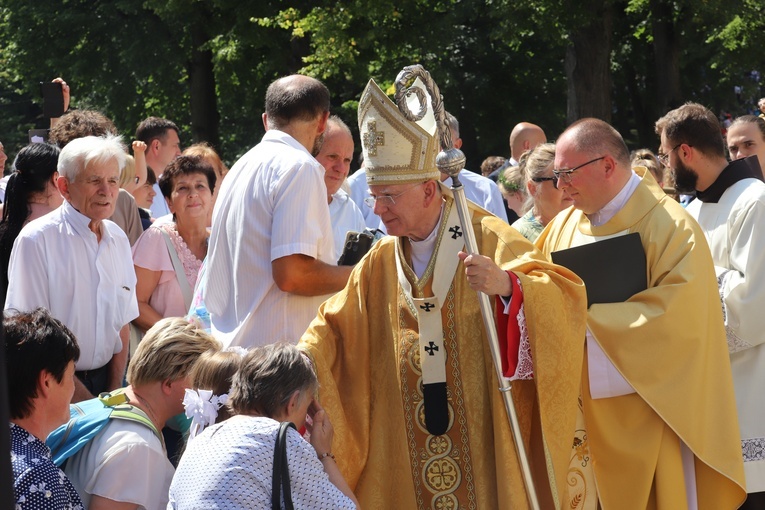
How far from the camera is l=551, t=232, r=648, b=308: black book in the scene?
4410 millimetres

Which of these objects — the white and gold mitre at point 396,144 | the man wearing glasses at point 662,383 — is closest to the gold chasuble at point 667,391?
the man wearing glasses at point 662,383

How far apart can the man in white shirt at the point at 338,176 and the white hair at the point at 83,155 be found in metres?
1.44

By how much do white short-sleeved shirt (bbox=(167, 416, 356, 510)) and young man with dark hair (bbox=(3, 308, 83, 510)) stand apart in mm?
397

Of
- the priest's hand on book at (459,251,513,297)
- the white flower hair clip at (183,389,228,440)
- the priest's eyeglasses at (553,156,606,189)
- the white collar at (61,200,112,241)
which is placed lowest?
the white flower hair clip at (183,389,228,440)

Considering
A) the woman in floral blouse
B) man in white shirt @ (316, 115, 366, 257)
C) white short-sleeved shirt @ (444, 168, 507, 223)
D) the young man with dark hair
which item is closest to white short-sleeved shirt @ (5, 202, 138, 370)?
the woman in floral blouse

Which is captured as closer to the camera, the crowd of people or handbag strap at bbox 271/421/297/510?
handbag strap at bbox 271/421/297/510

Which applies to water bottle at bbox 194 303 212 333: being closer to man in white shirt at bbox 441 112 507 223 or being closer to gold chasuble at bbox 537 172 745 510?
gold chasuble at bbox 537 172 745 510

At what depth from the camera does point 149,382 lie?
4.19 m

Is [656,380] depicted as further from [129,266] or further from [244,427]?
[129,266]

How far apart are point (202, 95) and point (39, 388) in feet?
63.2

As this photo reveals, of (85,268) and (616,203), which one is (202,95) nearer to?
(85,268)

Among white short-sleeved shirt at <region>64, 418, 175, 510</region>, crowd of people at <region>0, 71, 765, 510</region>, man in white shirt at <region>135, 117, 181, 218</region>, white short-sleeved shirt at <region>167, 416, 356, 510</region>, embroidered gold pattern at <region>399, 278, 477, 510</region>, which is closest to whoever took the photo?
white short-sleeved shirt at <region>167, 416, 356, 510</region>

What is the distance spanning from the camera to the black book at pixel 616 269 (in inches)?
174

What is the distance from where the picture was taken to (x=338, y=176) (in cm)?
638
